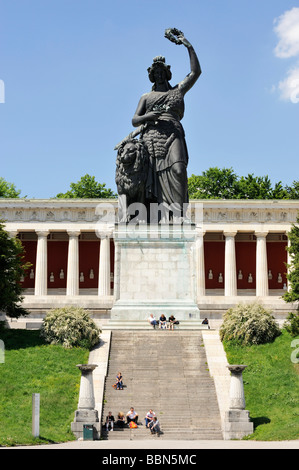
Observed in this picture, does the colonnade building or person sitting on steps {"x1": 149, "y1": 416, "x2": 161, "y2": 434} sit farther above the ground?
the colonnade building

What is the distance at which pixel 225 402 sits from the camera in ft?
79.4

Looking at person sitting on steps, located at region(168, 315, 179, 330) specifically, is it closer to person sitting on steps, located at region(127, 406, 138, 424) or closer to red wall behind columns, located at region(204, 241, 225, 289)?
person sitting on steps, located at region(127, 406, 138, 424)

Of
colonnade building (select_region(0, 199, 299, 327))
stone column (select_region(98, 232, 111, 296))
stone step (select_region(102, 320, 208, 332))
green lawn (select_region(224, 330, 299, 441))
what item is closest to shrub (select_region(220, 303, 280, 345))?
green lawn (select_region(224, 330, 299, 441))

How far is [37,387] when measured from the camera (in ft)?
84.6

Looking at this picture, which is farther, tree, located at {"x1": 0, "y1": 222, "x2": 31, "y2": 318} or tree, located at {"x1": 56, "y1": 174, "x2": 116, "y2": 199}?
tree, located at {"x1": 56, "y1": 174, "x2": 116, "y2": 199}

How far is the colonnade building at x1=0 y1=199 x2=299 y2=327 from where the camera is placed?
67.2m

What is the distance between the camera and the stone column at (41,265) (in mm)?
66812

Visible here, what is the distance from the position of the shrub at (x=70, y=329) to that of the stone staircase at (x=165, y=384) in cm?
131

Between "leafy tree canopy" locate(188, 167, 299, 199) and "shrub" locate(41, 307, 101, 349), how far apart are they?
52512mm

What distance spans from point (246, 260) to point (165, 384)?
47.4m

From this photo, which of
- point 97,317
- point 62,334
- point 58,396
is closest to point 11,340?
point 62,334

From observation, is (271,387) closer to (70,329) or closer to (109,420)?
(109,420)

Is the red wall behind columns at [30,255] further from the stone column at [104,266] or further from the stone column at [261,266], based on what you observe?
the stone column at [261,266]

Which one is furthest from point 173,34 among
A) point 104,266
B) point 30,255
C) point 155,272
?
point 30,255
